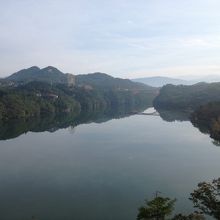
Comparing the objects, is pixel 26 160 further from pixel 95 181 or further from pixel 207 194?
pixel 207 194

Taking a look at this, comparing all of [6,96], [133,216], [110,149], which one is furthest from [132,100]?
[133,216]

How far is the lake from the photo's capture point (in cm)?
2730

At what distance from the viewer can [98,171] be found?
38.0m

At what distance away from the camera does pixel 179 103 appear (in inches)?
4825

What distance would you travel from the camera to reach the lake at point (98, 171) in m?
27.3

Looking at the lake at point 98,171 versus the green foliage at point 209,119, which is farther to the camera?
the green foliage at point 209,119

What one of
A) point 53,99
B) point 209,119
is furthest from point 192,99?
point 209,119

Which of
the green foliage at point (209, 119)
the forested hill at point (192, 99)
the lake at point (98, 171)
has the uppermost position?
the forested hill at point (192, 99)

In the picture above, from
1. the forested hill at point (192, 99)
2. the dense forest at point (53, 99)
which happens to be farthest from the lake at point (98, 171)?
the forested hill at point (192, 99)

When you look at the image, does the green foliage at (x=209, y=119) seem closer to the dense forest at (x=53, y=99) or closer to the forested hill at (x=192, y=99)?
the forested hill at (x=192, y=99)

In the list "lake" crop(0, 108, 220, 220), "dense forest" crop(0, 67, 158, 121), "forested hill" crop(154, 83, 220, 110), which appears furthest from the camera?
"forested hill" crop(154, 83, 220, 110)

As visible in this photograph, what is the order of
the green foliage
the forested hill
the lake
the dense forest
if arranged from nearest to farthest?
the lake → the green foliage → the dense forest → the forested hill

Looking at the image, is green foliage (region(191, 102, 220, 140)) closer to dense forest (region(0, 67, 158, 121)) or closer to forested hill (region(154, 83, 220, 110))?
forested hill (region(154, 83, 220, 110))

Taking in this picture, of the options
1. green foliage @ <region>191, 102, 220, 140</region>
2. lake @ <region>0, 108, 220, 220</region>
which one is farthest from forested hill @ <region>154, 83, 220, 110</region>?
lake @ <region>0, 108, 220, 220</region>
